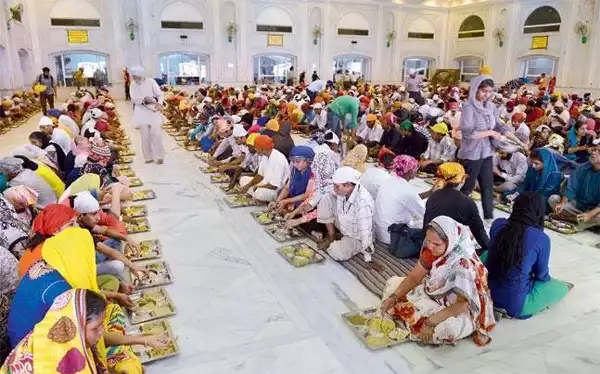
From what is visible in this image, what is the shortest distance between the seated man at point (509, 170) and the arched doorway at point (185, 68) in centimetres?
1644

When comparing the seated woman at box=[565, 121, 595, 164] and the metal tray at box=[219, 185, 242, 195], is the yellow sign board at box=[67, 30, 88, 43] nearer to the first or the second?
the metal tray at box=[219, 185, 242, 195]

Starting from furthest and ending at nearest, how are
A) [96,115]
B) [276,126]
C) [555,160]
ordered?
[96,115] < [276,126] < [555,160]

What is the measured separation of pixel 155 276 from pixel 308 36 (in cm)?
1952

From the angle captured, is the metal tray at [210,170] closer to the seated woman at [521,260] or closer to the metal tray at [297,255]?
the metal tray at [297,255]

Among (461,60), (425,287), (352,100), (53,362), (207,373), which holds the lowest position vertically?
(207,373)

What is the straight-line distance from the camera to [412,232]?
11.6 feet

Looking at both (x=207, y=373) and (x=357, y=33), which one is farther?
(x=357, y=33)

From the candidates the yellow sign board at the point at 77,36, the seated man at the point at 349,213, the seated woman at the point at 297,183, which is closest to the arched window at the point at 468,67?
the yellow sign board at the point at 77,36

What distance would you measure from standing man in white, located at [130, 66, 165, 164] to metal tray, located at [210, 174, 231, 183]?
1.33 metres

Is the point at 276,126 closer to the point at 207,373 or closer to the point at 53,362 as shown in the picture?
the point at 207,373

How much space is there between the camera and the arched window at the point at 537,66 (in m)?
19.0

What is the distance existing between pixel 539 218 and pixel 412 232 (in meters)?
1.02

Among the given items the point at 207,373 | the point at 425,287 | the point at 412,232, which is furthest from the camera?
the point at 412,232

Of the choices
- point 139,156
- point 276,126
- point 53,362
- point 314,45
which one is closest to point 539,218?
point 53,362
